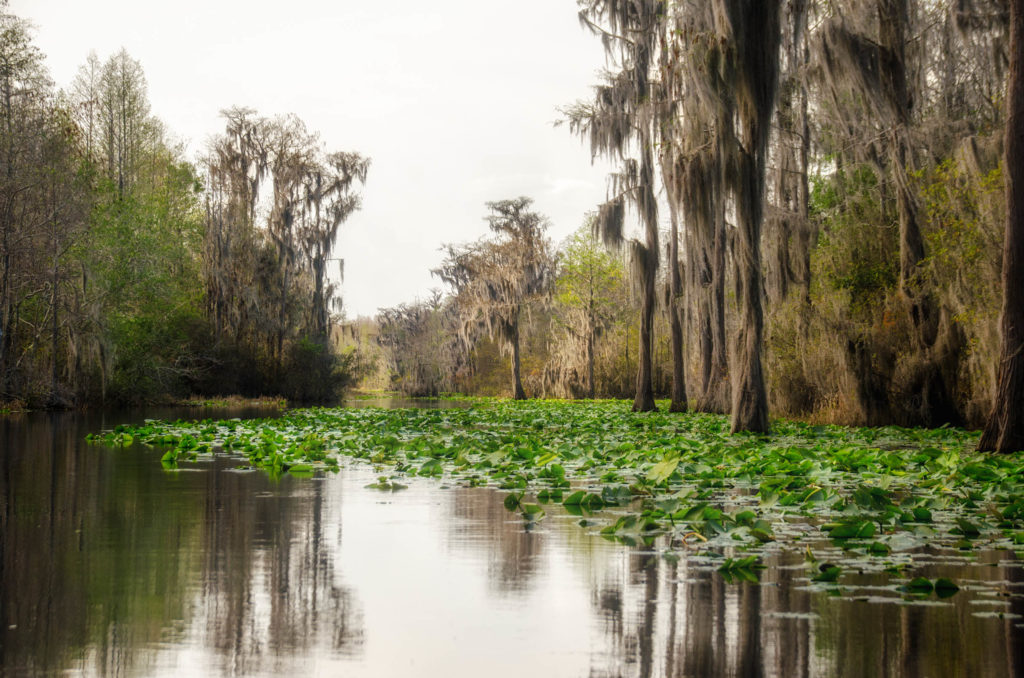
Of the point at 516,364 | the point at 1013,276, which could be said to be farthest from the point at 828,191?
the point at 516,364

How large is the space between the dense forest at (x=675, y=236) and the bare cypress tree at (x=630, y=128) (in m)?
0.07

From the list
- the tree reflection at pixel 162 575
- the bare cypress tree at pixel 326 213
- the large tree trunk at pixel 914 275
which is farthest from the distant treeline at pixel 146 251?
Answer: the large tree trunk at pixel 914 275

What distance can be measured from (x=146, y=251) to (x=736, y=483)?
24.2m

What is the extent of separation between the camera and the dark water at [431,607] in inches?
109

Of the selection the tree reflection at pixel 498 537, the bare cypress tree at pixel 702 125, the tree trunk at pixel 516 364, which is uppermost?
the bare cypress tree at pixel 702 125

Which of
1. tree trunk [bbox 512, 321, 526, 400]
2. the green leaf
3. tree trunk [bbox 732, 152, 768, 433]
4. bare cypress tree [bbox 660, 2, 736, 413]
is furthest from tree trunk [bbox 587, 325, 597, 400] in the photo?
the green leaf

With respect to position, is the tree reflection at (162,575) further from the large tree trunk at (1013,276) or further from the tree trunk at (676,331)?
the tree trunk at (676,331)

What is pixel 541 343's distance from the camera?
52156 millimetres

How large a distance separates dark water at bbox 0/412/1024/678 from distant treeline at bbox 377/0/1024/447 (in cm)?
745

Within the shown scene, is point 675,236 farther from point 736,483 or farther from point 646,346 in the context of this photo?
point 736,483

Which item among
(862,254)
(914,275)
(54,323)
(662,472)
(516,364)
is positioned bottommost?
(662,472)

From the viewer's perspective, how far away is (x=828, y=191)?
21.2 meters

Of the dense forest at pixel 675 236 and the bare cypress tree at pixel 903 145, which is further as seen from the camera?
the bare cypress tree at pixel 903 145

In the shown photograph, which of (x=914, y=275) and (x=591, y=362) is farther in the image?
(x=591, y=362)
